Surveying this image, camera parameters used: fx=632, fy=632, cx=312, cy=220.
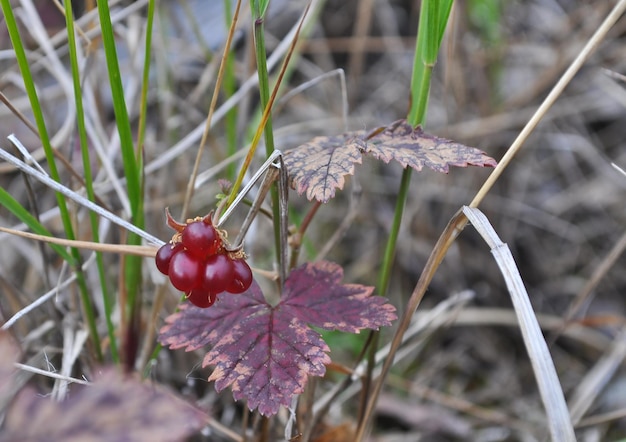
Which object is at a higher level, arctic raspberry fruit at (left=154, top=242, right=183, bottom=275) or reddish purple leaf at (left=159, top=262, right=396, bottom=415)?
arctic raspberry fruit at (left=154, top=242, right=183, bottom=275)

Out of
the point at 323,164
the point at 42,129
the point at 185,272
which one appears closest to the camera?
the point at 185,272

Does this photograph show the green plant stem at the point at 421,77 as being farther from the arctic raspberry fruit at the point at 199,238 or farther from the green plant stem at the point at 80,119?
the green plant stem at the point at 80,119

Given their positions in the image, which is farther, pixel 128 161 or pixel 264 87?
pixel 128 161

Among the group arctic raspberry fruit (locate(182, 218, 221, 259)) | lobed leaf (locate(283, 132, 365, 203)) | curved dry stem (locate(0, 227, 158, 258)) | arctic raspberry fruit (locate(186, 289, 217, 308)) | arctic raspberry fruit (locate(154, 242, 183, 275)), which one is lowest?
arctic raspberry fruit (locate(186, 289, 217, 308))

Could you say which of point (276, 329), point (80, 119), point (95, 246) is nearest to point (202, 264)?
point (276, 329)

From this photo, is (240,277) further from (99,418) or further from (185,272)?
(99,418)

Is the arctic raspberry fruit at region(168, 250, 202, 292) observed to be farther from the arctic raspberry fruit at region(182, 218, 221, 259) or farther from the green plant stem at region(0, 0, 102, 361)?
the green plant stem at region(0, 0, 102, 361)

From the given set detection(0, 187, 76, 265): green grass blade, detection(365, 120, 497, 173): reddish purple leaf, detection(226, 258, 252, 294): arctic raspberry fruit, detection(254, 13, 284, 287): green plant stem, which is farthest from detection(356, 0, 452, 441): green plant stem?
detection(0, 187, 76, 265): green grass blade

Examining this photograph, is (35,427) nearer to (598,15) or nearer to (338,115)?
(338,115)
